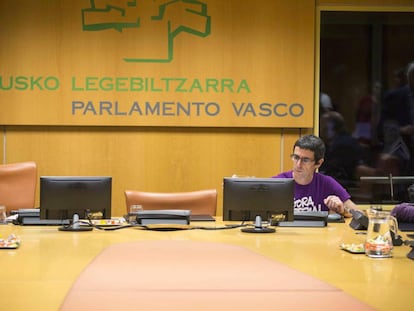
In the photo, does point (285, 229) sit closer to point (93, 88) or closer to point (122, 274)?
point (122, 274)

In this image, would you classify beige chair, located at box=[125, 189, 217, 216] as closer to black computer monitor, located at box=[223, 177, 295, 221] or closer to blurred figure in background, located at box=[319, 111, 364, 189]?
black computer monitor, located at box=[223, 177, 295, 221]

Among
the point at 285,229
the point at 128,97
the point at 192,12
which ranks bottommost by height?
the point at 285,229

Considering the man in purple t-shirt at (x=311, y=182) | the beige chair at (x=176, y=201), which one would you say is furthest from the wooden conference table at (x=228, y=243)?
the man in purple t-shirt at (x=311, y=182)

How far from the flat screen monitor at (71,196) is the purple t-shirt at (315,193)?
1461mm

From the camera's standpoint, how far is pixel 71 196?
13.3 ft

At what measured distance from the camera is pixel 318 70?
625 centimetres

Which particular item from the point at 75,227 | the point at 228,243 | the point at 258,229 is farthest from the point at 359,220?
the point at 75,227

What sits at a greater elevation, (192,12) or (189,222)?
(192,12)

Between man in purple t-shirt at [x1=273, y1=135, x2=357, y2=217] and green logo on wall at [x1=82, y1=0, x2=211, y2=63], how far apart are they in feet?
5.83

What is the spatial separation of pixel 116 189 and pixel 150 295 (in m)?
3.92

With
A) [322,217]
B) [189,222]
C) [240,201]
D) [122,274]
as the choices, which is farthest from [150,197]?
[122,274]

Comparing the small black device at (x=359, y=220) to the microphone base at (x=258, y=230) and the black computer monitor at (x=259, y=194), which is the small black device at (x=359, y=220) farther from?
the microphone base at (x=258, y=230)

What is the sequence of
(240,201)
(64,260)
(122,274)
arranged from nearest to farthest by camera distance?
1. (122,274)
2. (64,260)
3. (240,201)

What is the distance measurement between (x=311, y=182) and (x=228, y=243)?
4.88 feet
